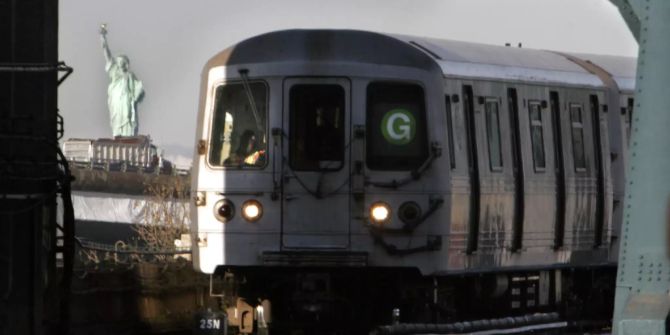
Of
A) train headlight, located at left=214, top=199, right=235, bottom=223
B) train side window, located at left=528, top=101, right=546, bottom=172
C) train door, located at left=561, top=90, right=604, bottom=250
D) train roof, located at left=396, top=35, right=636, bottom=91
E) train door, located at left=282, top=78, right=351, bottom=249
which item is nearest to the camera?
train door, located at left=282, top=78, right=351, bottom=249

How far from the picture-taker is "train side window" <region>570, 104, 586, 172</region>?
82.4ft

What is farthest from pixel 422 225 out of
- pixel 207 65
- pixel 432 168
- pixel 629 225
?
pixel 629 225

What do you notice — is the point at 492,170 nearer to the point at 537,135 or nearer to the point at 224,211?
the point at 537,135

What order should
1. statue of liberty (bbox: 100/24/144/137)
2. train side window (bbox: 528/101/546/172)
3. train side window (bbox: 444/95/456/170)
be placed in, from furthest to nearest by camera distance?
statue of liberty (bbox: 100/24/144/137) < train side window (bbox: 528/101/546/172) < train side window (bbox: 444/95/456/170)

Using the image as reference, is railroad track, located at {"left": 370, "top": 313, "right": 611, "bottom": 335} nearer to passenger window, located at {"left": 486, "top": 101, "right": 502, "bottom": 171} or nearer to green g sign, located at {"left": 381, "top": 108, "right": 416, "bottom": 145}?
passenger window, located at {"left": 486, "top": 101, "right": 502, "bottom": 171}

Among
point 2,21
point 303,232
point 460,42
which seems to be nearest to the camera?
point 2,21

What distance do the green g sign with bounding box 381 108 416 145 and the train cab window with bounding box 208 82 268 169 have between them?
1099 mm

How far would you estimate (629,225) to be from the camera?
57.9 ft

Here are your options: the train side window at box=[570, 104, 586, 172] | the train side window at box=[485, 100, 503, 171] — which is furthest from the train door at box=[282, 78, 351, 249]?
the train side window at box=[570, 104, 586, 172]

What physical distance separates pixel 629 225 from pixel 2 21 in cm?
474

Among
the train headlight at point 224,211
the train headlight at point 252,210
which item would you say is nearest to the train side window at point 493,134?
the train headlight at point 252,210

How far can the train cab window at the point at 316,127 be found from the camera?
21688 millimetres

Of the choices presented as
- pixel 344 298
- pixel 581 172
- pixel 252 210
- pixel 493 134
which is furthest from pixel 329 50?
pixel 581 172

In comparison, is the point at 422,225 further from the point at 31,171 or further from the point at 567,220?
the point at 31,171
